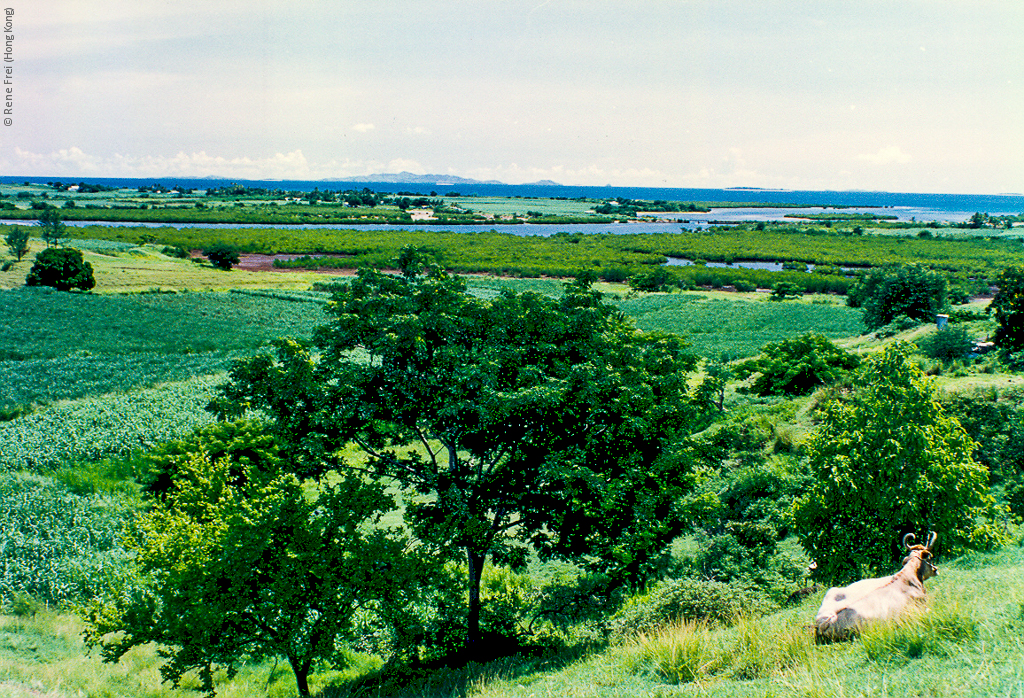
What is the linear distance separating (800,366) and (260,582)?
26.3 meters

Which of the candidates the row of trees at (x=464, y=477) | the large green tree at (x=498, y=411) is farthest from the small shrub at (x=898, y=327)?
the large green tree at (x=498, y=411)

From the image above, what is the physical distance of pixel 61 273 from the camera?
71.5 m

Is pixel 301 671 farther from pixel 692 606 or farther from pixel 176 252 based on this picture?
pixel 176 252

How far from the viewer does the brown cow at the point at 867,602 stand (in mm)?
9188

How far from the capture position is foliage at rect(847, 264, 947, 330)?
48531 millimetres

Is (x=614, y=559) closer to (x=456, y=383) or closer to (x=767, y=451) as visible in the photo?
(x=456, y=383)

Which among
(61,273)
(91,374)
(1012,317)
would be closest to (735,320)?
(1012,317)

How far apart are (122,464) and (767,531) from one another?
25342 millimetres


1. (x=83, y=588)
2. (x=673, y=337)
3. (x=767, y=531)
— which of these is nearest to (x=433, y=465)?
(x=673, y=337)

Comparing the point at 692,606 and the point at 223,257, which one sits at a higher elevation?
the point at 223,257

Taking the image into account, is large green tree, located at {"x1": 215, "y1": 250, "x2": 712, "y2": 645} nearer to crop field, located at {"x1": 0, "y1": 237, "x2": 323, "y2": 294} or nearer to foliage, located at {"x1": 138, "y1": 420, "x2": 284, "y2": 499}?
foliage, located at {"x1": 138, "y1": 420, "x2": 284, "y2": 499}

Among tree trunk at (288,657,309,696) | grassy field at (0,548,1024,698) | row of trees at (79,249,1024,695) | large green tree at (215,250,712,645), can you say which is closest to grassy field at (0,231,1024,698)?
grassy field at (0,548,1024,698)

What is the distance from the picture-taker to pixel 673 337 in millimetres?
15836

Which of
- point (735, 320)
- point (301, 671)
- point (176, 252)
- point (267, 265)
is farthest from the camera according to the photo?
point (176, 252)
